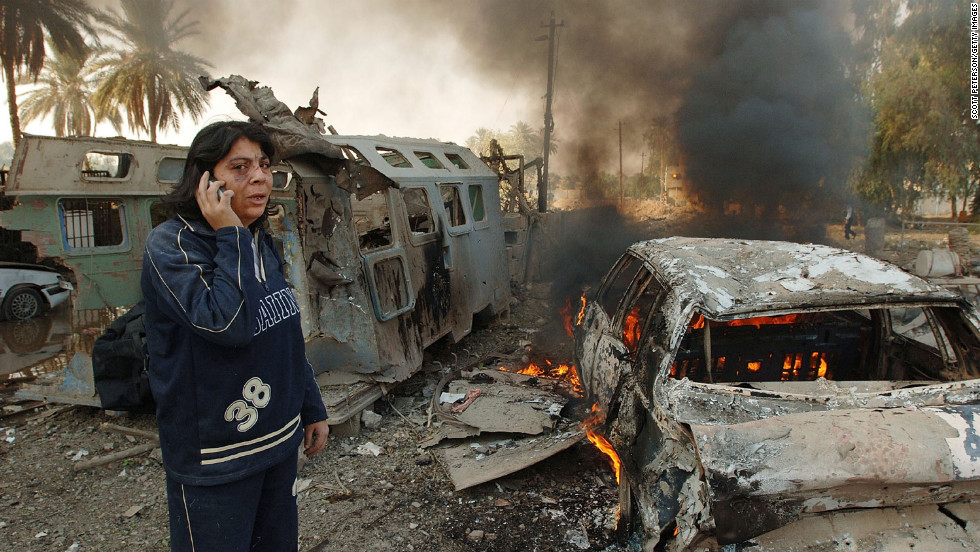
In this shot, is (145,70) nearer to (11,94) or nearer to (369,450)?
(11,94)

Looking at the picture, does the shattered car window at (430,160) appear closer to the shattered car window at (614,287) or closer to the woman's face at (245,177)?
the shattered car window at (614,287)

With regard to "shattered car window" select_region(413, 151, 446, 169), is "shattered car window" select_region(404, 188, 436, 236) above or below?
below

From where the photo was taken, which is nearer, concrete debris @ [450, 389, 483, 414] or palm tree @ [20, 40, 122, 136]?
concrete debris @ [450, 389, 483, 414]

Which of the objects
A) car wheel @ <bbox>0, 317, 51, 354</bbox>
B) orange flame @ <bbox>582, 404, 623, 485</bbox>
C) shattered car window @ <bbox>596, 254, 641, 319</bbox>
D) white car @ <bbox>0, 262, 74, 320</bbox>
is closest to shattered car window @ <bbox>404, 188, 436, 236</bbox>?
shattered car window @ <bbox>596, 254, 641, 319</bbox>

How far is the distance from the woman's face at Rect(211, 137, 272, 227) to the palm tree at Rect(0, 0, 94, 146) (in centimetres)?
1720

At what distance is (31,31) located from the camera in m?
14.6

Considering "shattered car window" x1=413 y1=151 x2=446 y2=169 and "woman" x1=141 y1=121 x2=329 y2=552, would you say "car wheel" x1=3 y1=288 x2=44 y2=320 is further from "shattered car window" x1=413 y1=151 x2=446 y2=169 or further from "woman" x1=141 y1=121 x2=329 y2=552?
"woman" x1=141 y1=121 x2=329 y2=552

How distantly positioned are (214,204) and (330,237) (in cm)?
298

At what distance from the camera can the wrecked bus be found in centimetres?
440

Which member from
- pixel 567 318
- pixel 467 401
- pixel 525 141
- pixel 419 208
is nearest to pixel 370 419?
pixel 467 401

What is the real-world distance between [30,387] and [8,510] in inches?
75.5

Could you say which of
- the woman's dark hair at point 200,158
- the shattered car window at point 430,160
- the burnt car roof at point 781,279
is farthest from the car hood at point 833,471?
the shattered car window at point 430,160

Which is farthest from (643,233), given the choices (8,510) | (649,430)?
(8,510)

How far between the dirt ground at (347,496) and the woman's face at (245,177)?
2.44 meters
